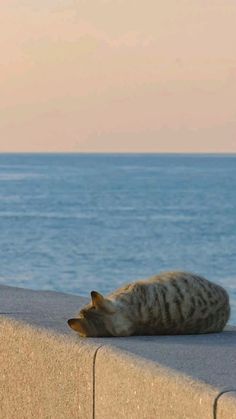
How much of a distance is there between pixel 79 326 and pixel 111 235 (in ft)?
227

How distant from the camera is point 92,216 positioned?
88562 millimetres

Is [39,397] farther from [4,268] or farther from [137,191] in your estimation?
[137,191]

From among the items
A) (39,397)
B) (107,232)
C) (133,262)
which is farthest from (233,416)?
(107,232)

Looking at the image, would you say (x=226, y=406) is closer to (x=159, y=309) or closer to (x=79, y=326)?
(x=79, y=326)

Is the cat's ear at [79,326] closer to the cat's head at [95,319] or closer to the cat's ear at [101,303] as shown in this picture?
the cat's head at [95,319]

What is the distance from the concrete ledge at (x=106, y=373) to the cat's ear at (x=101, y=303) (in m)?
0.17

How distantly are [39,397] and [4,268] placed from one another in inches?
1853

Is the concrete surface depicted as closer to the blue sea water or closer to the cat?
the cat

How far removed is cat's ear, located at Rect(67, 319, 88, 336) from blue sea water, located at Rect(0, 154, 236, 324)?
23914 millimetres

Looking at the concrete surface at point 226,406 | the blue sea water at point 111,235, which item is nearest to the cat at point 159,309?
the concrete surface at point 226,406

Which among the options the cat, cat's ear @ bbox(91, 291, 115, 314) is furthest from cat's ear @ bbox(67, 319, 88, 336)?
cat's ear @ bbox(91, 291, 115, 314)

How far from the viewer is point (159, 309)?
6129mm

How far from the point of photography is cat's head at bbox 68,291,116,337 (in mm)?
5863

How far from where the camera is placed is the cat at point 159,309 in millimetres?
5961
